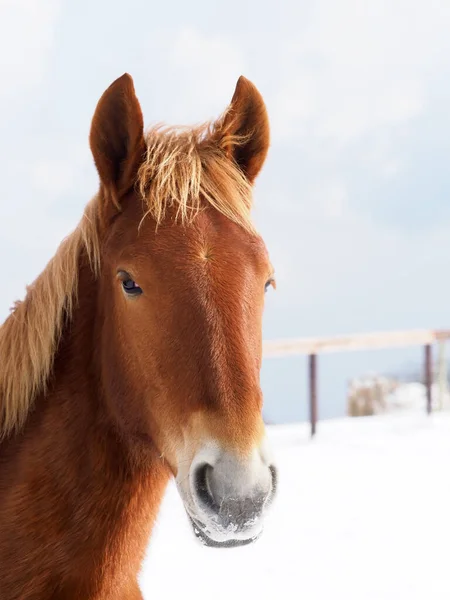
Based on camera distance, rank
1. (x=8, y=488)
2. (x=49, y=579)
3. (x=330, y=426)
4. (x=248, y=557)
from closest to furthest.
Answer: (x=49, y=579)
(x=8, y=488)
(x=248, y=557)
(x=330, y=426)

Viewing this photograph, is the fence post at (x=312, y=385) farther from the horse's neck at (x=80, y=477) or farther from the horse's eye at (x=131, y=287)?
the horse's eye at (x=131, y=287)

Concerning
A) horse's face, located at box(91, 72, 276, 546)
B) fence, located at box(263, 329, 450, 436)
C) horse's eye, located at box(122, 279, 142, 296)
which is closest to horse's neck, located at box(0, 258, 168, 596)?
horse's face, located at box(91, 72, 276, 546)

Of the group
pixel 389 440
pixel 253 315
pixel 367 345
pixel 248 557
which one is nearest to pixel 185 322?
pixel 253 315

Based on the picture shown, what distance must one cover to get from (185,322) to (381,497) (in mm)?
4506

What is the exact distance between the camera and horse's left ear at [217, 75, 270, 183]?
2162 millimetres

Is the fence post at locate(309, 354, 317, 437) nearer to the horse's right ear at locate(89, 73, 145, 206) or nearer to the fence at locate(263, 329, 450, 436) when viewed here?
the fence at locate(263, 329, 450, 436)

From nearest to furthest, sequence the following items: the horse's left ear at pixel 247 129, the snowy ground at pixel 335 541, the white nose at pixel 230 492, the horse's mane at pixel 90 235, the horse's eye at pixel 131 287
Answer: the white nose at pixel 230 492, the horse's eye at pixel 131 287, the horse's mane at pixel 90 235, the horse's left ear at pixel 247 129, the snowy ground at pixel 335 541

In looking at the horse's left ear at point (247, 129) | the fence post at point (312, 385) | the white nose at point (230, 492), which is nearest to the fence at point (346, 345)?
the fence post at point (312, 385)

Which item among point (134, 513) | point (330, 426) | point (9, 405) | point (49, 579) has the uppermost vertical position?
point (9, 405)

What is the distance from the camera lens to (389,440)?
7930mm

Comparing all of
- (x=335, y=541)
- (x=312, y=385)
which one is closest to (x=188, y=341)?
(x=335, y=541)

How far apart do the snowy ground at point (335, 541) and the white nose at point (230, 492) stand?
83 cm

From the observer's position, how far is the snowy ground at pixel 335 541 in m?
3.87

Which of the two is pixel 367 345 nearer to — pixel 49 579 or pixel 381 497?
pixel 381 497
